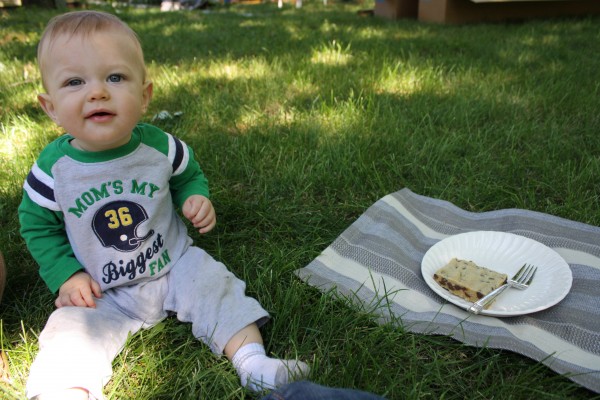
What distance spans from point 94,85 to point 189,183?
1.51 ft

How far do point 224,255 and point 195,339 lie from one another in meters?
0.40

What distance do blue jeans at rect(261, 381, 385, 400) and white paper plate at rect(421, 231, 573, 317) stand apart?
0.56 metres

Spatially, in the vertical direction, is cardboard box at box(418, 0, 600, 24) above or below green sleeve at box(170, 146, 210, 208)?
above

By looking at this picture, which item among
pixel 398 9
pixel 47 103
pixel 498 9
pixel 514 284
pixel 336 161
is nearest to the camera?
pixel 47 103

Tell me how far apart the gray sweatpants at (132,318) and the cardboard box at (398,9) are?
19.7ft

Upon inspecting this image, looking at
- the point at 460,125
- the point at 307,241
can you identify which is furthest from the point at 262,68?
the point at 307,241

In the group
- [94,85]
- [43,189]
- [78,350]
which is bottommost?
[78,350]

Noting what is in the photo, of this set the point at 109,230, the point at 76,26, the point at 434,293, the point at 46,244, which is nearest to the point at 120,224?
the point at 109,230

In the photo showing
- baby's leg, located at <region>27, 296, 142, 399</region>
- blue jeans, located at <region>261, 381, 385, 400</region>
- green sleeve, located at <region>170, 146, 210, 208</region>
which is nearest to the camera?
blue jeans, located at <region>261, 381, 385, 400</region>

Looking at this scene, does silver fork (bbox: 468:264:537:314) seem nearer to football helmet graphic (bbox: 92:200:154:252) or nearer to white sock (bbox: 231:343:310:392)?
white sock (bbox: 231:343:310:392)

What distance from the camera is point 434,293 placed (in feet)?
4.99

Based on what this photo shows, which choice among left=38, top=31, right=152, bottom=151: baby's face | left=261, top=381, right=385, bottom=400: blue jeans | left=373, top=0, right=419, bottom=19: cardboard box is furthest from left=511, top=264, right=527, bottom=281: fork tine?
left=373, top=0, right=419, bottom=19: cardboard box

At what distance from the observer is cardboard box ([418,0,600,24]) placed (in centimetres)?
577

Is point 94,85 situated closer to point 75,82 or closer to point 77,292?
point 75,82
